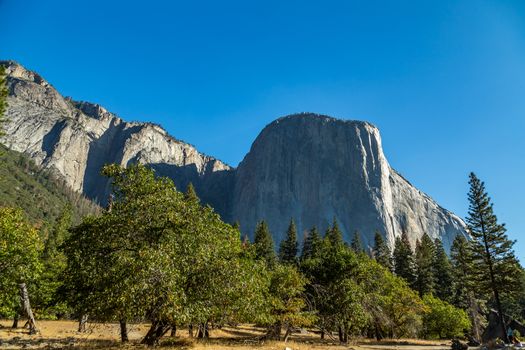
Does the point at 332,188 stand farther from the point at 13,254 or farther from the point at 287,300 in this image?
the point at 13,254

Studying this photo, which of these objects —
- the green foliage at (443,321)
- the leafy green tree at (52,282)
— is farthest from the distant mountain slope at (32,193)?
the green foliage at (443,321)

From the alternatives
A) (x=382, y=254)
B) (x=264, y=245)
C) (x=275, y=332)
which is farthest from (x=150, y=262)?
(x=382, y=254)

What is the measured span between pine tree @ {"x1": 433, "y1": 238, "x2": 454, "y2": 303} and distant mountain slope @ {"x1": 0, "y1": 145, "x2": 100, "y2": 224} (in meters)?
128

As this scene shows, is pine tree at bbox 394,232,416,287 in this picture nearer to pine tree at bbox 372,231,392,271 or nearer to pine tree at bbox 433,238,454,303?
pine tree at bbox 372,231,392,271

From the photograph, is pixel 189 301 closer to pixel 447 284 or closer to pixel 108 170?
pixel 108 170

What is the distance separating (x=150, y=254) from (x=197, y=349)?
633 centimetres

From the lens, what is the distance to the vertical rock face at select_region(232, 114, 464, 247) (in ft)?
532

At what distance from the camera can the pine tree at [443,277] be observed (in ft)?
227

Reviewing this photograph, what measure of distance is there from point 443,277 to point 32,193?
181030mm

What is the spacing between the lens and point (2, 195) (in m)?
150

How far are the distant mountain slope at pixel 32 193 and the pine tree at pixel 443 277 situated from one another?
128106 mm

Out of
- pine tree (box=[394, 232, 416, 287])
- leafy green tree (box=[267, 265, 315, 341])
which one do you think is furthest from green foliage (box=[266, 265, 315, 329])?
pine tree (box=[394, 232, 416, 287])

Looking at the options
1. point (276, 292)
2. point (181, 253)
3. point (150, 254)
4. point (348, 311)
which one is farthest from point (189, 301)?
point (348, 311)

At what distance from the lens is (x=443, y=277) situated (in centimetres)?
7194
